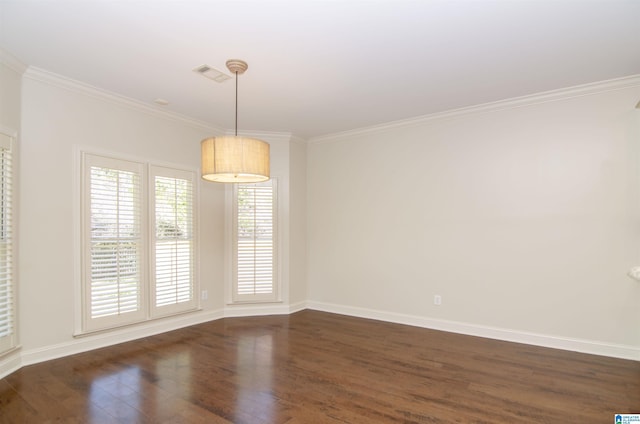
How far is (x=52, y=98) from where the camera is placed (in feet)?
11.4

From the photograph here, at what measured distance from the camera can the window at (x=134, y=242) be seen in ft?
12.3

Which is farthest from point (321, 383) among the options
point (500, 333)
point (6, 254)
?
point (6, 254)

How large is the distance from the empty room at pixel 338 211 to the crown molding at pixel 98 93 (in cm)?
3

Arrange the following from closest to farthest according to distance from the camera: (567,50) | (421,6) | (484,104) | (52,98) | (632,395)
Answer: (421,6) < (632,395) < (567,50) < (52,98) < (484,104)

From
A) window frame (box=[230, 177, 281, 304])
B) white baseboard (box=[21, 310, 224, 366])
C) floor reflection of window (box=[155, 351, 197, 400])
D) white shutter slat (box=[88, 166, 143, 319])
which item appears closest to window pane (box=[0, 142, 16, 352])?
white baseboard (box=[21, 310, 224, 366])

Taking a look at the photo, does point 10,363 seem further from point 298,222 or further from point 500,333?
point 500,333

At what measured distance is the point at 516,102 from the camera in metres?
4.08

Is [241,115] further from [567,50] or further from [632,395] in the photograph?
[632,395]

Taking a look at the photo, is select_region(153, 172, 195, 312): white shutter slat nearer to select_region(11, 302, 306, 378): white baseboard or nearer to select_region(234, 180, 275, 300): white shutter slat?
select_region(11, 302, 306, 378): white baseboard

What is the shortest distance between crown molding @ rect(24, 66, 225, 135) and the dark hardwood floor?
8.80 feet

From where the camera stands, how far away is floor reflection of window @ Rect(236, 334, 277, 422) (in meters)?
2.61

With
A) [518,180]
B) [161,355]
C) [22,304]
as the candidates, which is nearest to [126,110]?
[22,304]

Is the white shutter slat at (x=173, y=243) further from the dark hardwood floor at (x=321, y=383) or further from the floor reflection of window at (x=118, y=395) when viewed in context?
the floor reflection of window at (x=118, y=395)

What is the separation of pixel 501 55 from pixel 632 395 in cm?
293
